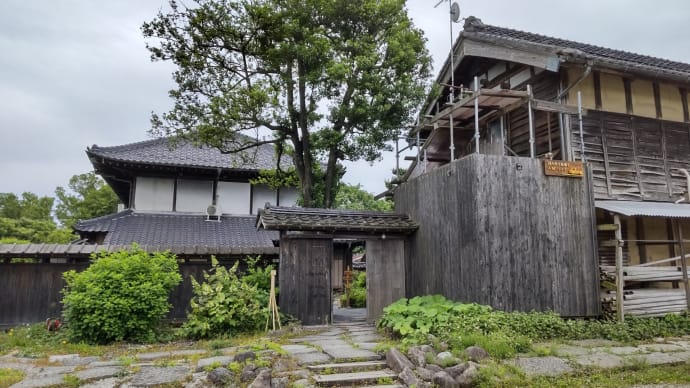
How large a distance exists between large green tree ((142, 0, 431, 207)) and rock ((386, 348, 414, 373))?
7.62 meters

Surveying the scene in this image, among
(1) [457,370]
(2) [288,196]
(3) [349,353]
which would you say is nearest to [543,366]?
(1) [457,370]

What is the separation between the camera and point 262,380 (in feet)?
16.8

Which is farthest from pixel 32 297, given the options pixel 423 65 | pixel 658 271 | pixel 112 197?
pixel 112 197

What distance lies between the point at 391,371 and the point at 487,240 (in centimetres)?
351

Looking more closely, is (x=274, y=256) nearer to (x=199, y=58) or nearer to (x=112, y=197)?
(x=199, y=58)

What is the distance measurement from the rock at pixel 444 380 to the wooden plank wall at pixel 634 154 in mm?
6795

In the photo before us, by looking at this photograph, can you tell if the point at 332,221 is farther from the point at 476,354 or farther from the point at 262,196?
the point at 262,196

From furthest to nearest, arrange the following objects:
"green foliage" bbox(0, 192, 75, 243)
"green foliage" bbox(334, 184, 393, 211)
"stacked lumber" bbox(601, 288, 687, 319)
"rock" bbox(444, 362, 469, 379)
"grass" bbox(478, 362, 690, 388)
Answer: "green foliage" bbox(334, 184, 393, 211)
"green foliage" bbox(0, 192, 75, 243)
"stacked lumber" bbox(601, 288, 687, 319)
"rock" bbox(444, 362, 469, 379)
"grass" bbox(478, 362, 690, 388)

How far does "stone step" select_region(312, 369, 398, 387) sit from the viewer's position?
217 inches

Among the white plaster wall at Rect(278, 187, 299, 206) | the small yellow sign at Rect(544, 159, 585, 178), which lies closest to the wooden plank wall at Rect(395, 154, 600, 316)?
the small yellow sign at Rect(544, 159, 585, 178)

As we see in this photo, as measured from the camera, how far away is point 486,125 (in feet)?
38.8

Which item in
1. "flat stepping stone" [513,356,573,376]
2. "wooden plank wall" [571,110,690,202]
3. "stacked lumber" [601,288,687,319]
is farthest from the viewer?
"wooden plank wall" [571,110,690,202]

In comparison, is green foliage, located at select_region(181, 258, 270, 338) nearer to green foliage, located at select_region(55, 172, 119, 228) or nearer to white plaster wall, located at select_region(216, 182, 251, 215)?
white plaster wall, located at select_region(216, 182, 251, 215)

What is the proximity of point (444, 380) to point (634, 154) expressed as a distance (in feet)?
27.9
